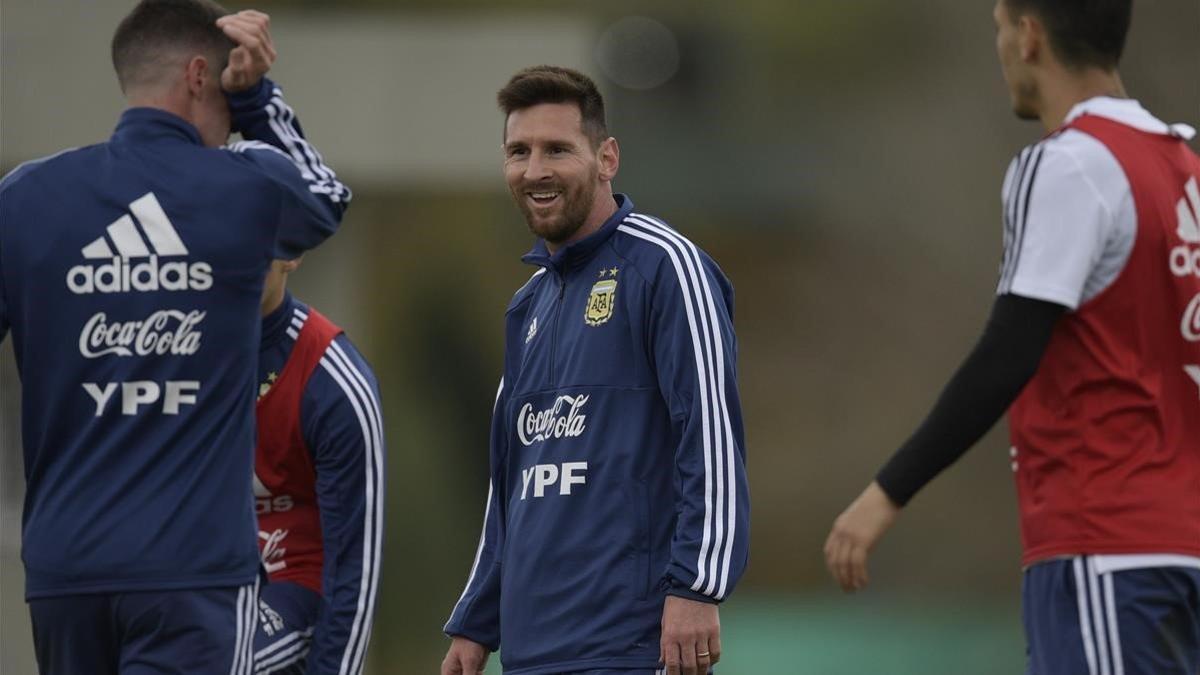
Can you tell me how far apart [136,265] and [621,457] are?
1.29 meters

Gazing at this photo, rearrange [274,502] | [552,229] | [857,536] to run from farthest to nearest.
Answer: [274,502]
[552,229]
[857,536]

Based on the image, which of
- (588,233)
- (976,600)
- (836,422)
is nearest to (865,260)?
(836,422)

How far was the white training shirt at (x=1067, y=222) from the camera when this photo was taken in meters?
4.14

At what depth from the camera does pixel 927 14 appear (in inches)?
779

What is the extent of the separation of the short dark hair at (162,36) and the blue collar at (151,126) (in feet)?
0.35

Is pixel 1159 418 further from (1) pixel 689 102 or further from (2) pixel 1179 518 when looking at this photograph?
(1) pixel 689 102

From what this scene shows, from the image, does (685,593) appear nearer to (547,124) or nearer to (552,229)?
(552,229)

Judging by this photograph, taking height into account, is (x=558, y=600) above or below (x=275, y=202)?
below

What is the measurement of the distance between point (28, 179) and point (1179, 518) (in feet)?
9.41

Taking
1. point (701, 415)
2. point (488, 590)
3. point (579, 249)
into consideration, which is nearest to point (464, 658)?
point (488, 590)

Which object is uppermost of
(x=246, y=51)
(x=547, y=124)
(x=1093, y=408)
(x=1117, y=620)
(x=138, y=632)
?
(x=246, y=51)

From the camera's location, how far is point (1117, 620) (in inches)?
163

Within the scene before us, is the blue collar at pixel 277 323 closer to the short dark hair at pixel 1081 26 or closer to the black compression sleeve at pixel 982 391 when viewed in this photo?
the black compression sleeve at pixel 982 391

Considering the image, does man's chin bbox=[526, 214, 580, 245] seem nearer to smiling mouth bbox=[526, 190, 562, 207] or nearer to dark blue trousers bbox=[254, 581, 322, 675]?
smiling mouth bbox=[526, 190, 562, 207]
